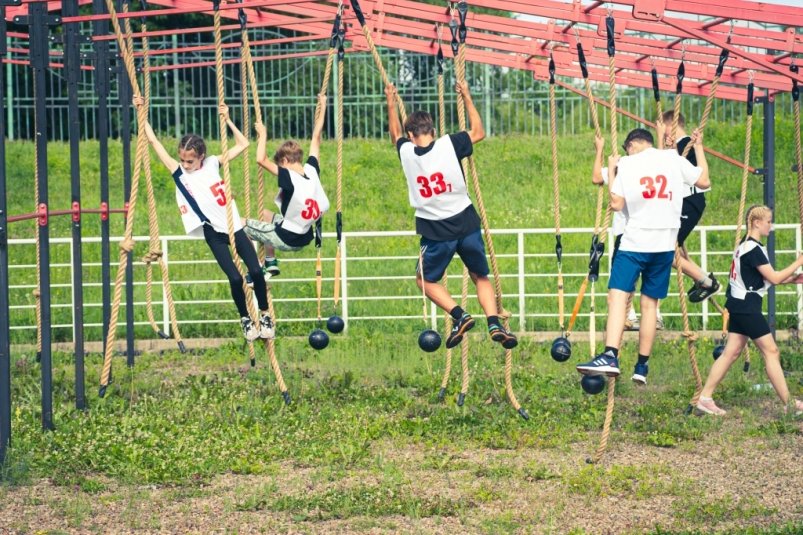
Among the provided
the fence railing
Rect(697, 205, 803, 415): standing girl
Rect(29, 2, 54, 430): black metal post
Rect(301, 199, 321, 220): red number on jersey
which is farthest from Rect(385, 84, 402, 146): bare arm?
the fence railing

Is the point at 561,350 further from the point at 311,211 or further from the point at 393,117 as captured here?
the point at 311,211

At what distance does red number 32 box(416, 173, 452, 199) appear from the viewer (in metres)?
9.26

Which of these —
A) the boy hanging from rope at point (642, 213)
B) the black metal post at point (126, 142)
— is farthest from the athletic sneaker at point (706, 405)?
the black metal post at point (126, 142)

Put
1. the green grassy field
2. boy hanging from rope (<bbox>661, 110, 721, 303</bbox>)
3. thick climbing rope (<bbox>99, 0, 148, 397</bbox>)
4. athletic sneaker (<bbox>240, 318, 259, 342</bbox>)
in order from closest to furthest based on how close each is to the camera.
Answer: thick climbing rope (<bbox>99, 0, 148, 397</bbox>)
athletic sneaker (<bbox>240, 318, 259, 342</bbox>)
boy hanging from rope (<bbox>661, 110, 721, 303</bbox>)
the green grassy field

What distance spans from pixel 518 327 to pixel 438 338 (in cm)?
732

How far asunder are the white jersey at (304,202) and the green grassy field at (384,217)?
496 cm

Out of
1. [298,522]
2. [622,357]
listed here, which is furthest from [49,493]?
[622,357]

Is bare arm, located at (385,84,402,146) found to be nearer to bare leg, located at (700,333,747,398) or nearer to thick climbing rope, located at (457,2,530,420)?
thick climbing rope, located at (457,2,530,420)

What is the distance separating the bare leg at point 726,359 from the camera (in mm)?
10469

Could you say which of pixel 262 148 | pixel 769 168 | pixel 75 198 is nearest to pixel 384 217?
pixel 769 168

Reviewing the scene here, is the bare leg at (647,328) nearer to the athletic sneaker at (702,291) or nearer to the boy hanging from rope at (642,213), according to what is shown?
the boy hanging from rope at (642,213)

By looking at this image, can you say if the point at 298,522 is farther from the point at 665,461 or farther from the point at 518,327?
the point at 518,327

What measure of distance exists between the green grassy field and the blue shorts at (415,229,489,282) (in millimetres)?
6399

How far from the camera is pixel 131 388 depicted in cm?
1184
